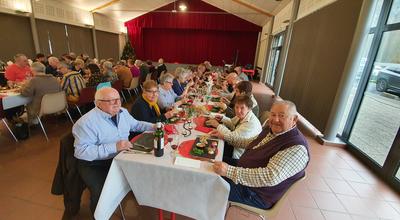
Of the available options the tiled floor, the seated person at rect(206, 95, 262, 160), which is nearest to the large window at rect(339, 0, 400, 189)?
the tiled floor

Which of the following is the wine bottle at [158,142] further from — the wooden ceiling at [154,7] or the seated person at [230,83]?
the wooden ceiling at [154,7]

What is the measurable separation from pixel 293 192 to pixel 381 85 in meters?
2.27

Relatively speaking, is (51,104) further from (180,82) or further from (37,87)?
(180,82)

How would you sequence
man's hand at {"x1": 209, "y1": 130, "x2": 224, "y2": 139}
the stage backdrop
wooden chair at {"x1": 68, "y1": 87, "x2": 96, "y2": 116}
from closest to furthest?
1. man's hand at {"x1": 209, "y1": 130, "x2": 224, "y2": 139}
2. wooden chair at {"x1": 68, "y1": 87, "x2": 96, "y2": 116}
3. the stage backdrop

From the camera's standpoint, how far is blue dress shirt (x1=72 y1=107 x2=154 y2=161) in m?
1.43

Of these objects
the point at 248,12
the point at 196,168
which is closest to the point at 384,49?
the point at 196,168

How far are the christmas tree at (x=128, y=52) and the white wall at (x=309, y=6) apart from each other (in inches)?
377

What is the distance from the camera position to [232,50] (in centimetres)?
1254

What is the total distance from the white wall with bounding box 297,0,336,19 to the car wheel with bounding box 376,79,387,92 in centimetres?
187

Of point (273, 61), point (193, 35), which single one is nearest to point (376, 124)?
point (273, 61)

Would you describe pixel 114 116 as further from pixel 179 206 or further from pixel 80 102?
pixel 80 102

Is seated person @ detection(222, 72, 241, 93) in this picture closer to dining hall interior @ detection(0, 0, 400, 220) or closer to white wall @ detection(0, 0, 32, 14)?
dining hall interior @ detection(0, 0, 400, 220)

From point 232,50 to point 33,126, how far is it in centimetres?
1109

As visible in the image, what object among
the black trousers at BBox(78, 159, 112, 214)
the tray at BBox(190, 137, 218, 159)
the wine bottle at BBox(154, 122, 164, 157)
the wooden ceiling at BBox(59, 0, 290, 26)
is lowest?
the black trousers at BBox(78, 159, 112, 214)
